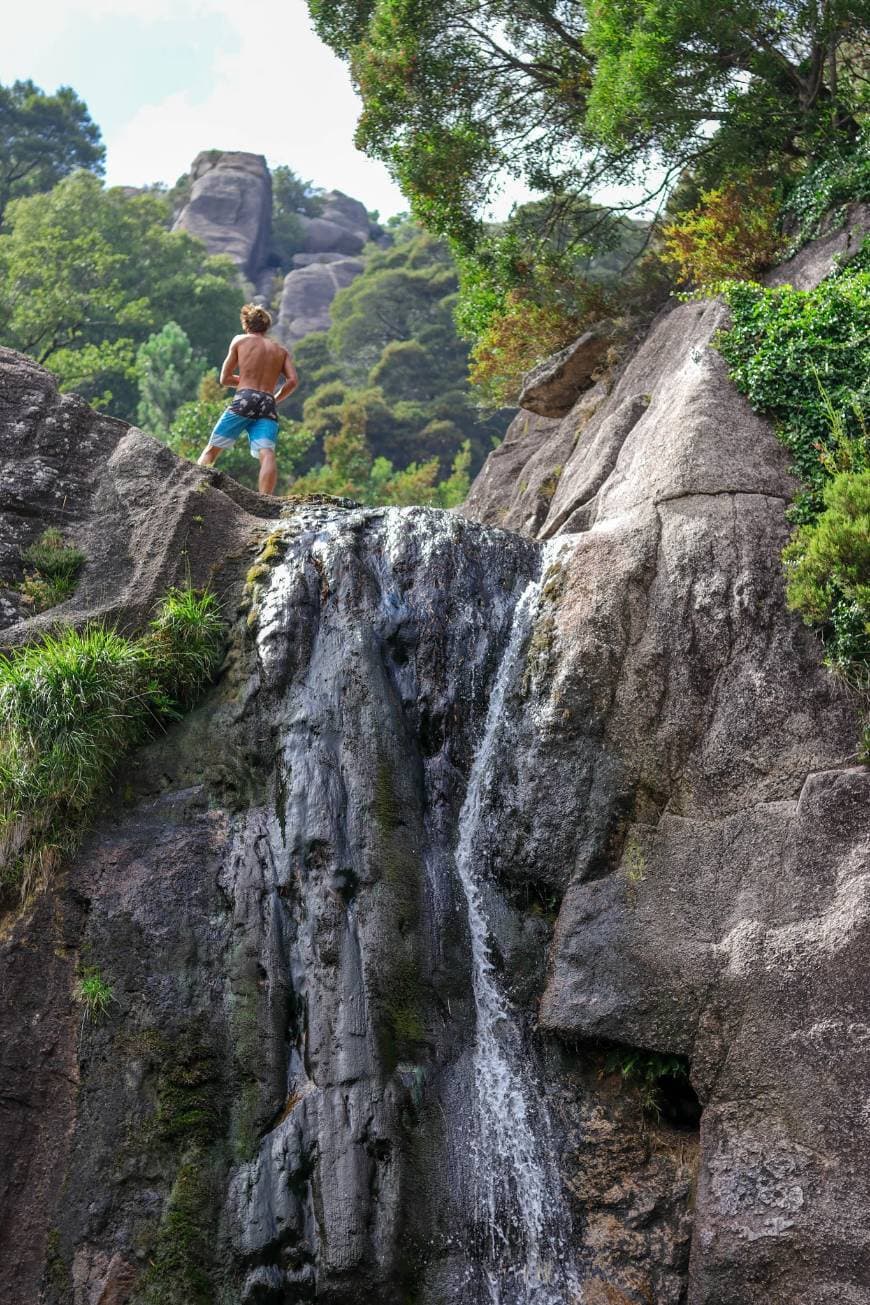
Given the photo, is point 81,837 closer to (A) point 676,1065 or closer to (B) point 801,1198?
(A) point 676,1065

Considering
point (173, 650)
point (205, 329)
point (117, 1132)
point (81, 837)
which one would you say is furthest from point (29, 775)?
point (205, 329)

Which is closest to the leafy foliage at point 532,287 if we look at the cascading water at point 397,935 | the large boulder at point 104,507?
the large boulder at point 104,507

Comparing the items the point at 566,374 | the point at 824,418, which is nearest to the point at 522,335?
the point at 566,374

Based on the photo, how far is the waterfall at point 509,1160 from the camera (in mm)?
6594

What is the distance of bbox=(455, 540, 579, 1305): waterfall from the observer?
6594 millimetres

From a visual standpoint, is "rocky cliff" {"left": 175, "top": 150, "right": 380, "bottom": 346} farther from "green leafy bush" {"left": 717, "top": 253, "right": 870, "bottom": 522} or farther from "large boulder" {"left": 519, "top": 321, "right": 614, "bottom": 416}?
"green leafy bush" {"left": 717, "top": 253, "right": 870, "bottom": 522}

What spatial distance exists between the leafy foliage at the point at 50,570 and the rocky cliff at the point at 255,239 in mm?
44007

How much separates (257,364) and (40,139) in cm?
5059

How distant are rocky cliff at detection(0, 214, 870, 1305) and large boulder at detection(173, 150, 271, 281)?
4870 cm

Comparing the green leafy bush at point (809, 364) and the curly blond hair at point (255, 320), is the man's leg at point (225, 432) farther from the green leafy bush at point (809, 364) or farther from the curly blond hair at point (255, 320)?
the green leafy bush at point (809, 364)

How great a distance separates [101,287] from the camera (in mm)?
36094

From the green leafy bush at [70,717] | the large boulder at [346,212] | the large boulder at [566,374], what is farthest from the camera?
the large boulder at [346,212]

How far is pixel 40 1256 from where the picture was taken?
21.4ft

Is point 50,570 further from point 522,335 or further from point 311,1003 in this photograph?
point 522,335
